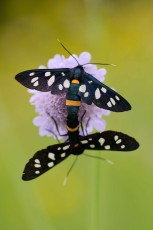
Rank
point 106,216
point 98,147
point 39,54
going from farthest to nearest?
1. point 39,54
2. point 106,216
3. point 98,147

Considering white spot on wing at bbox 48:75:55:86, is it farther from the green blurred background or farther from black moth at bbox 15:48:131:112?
the green blurred background

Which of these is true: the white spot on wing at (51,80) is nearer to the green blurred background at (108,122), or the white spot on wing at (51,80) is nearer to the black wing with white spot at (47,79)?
the black wing with white spot at (47,79)

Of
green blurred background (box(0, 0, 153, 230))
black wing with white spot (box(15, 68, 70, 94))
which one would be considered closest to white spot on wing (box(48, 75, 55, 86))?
black wing with white spot (box(15, 68, 70, 94))

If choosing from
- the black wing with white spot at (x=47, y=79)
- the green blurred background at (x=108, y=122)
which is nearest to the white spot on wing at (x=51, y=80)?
the black wing with white spot at (x=47, y=79)

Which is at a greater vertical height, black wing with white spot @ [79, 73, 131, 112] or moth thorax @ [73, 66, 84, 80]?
moth thorax @ [73, 66, 84, 80]

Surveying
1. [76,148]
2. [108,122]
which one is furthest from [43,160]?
[108,122]
